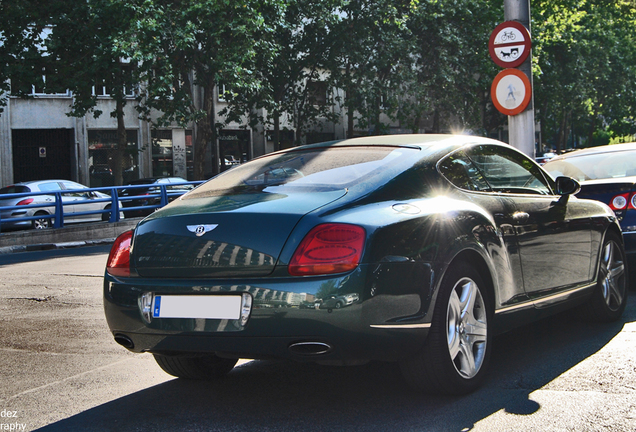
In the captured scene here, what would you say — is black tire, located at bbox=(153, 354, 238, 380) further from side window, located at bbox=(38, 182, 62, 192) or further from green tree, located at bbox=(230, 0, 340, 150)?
green tree, located at bbox=(230, 0, 340, 150)

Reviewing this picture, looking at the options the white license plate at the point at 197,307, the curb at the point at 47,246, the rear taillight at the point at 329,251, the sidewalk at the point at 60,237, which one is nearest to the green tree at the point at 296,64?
the sidewalk at the point at 60,237

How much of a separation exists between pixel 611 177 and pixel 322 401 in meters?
5.34

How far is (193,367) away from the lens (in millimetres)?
4672

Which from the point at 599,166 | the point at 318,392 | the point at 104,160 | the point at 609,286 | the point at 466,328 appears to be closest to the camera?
the point at 466,328

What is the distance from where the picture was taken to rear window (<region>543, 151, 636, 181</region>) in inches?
331

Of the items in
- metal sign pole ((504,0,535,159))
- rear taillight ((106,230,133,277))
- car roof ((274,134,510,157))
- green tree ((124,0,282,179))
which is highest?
green tree ((124,0,282,179))

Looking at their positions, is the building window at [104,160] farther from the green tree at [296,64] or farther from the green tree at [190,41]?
the green tree at [190,41]

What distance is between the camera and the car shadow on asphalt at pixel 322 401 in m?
3.80

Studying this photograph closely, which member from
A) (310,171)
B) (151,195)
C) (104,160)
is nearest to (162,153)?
(104,160)

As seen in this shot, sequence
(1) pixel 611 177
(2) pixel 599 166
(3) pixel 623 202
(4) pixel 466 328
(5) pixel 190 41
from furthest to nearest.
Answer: (5) pixel 190 41
(2) pixel 599 166
(1) pixel 611 177
(3) pixel 623 202
(4) pixel 466 328

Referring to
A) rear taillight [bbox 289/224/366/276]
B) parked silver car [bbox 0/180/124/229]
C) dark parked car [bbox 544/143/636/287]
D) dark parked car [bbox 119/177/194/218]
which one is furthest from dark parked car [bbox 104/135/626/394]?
parked silver car [bbox 0/180/124/229]

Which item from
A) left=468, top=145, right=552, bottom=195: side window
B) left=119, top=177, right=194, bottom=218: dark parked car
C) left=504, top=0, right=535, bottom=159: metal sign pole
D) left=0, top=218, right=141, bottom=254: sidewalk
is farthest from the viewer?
left=119, top=177, right=194, bottom=218: dark parked car

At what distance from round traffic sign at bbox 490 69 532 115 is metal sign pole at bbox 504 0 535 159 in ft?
0.48

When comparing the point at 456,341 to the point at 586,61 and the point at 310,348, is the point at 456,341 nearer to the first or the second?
the point at 310,348
